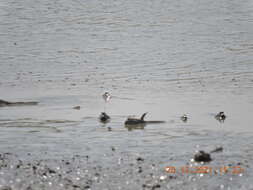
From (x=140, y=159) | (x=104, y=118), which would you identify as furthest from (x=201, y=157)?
(x=104, y=118)

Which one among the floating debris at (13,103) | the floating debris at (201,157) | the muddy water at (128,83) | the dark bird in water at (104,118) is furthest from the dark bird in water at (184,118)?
the floating debris at (13,103)

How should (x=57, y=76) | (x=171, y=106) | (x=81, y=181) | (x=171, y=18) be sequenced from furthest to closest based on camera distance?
(x=171, y=18) → (x=57, y=76) → (x=171, y=106) → (x=81, y=181)

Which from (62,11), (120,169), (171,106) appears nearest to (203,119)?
(171,106)

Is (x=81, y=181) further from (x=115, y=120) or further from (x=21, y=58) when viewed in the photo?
(x=21, y=58)

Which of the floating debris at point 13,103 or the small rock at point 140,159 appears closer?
the small rock at point 140,159

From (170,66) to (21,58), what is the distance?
19.7ft

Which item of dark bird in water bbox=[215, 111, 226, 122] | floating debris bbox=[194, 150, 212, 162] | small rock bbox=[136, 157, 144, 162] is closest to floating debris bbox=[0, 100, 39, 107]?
dark bird in water bbox=[215, 111, 226, 122]

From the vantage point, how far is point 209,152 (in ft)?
50.1
